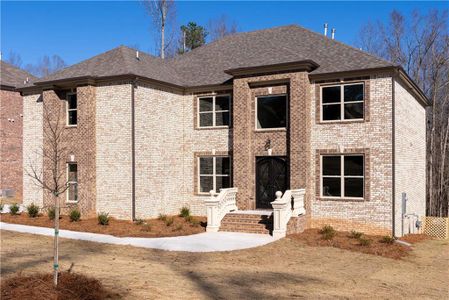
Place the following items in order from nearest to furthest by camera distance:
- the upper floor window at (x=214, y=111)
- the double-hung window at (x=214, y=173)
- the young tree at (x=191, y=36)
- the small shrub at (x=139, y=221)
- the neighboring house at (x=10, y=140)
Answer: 1. the small shrub at (x=139, y=221)
2. the double-hung window at (x=214, y=173)
3. the upper floor window at (x=214, y=111)
4. the neighboring house at (x=10, y=140)
5. the young tree at (x=191, y=36)

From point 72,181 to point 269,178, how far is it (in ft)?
30.1

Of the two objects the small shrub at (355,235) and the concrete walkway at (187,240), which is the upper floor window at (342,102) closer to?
the small shrub at (355,235)

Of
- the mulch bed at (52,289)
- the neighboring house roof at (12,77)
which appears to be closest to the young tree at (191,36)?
the neighboring house roof at (12,77)

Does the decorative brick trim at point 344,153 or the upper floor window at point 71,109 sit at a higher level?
the upper floor window at point 71,109

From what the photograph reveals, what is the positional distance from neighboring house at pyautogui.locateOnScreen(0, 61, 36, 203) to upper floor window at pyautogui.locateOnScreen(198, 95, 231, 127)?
16006mm

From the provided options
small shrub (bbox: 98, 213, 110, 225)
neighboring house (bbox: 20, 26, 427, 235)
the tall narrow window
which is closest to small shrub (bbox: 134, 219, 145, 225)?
neighboring house (bbox: 20, 26, 427, 235)

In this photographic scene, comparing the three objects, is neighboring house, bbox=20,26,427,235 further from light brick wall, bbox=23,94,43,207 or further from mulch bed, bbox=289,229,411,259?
mulch bed, bbox=289,229,411,259

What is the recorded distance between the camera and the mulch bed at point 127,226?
55.5ft

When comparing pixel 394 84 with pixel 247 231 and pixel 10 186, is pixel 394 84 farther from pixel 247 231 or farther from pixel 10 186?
pixel 10 186

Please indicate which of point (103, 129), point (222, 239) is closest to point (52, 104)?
point (103, 129)

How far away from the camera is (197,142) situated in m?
21.9

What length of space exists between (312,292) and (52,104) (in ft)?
53.8

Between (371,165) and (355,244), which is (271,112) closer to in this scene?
(371,165)

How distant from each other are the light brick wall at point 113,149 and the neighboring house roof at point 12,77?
13758mm
